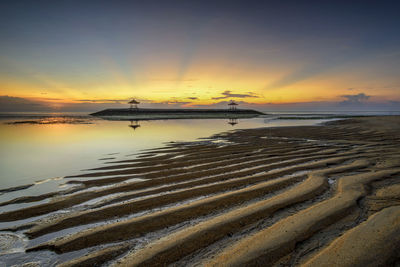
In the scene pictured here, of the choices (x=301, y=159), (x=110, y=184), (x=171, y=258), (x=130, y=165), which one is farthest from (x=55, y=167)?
(x=301, y=159)

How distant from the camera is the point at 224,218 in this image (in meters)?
3.71

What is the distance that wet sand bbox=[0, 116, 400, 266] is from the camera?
277cm

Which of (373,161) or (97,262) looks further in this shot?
(373,161)

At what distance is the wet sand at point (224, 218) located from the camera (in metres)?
2.77

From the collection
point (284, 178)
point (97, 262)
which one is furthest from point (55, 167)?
point (284, 178)

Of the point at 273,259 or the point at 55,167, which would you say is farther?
the point at 55,167

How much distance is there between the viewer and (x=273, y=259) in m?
2.62

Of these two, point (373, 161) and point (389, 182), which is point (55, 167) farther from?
point (373, 161)

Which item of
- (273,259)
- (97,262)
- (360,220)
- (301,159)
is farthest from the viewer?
(301,159)

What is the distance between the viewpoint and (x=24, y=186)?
20.4 ft

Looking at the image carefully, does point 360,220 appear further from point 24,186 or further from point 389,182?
point 24,186

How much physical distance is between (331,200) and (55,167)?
30.1 feet

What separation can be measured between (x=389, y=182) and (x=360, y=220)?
2.62 m

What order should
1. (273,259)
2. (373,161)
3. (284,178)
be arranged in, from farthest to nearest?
(373,161), (284,178), (273,259)
